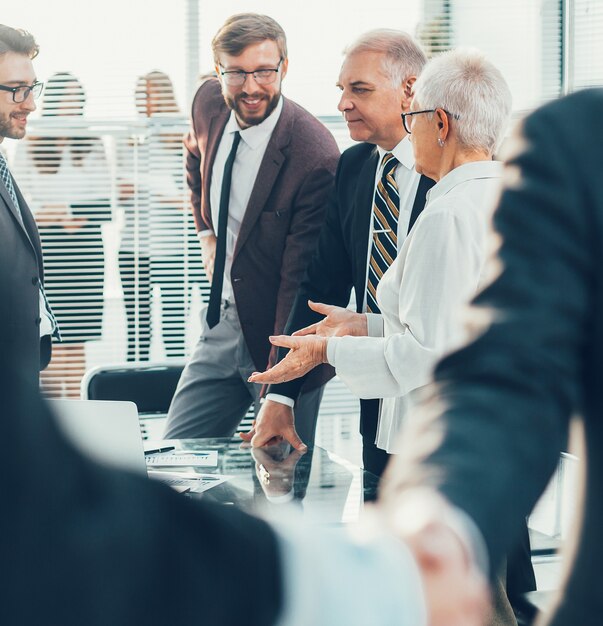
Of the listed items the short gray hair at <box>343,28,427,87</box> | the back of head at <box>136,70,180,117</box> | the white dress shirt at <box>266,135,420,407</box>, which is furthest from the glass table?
the back of head at <box>136,70,180,117</box>

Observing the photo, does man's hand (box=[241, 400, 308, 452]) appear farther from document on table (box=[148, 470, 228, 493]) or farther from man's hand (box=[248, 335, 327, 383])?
document on table (box=[148, 470, 228, 493])

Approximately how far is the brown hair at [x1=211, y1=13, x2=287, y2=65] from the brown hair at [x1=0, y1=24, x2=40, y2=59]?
3.10 feet

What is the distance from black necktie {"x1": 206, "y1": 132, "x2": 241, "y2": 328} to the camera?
3.53m

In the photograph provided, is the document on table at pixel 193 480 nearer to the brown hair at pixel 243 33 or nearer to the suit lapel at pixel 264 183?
the suit lapel at pixel 264 183

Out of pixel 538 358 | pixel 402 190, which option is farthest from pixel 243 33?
pixel 538 358

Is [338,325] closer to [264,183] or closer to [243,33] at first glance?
[264,183]

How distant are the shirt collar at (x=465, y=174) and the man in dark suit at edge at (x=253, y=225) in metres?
1.04

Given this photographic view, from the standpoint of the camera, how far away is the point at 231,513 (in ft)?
1.46

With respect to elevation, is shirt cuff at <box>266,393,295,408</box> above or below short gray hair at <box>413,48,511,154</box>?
below

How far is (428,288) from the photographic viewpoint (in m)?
2.17

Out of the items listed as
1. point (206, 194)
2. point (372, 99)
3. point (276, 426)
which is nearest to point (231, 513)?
point (276, 426)

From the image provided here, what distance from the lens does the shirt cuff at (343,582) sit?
443 mm

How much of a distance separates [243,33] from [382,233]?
1.12 metres

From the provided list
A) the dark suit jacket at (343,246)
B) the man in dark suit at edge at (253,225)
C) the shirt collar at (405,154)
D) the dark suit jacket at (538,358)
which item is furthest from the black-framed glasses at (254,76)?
the dark suit jacket at (538,358)
